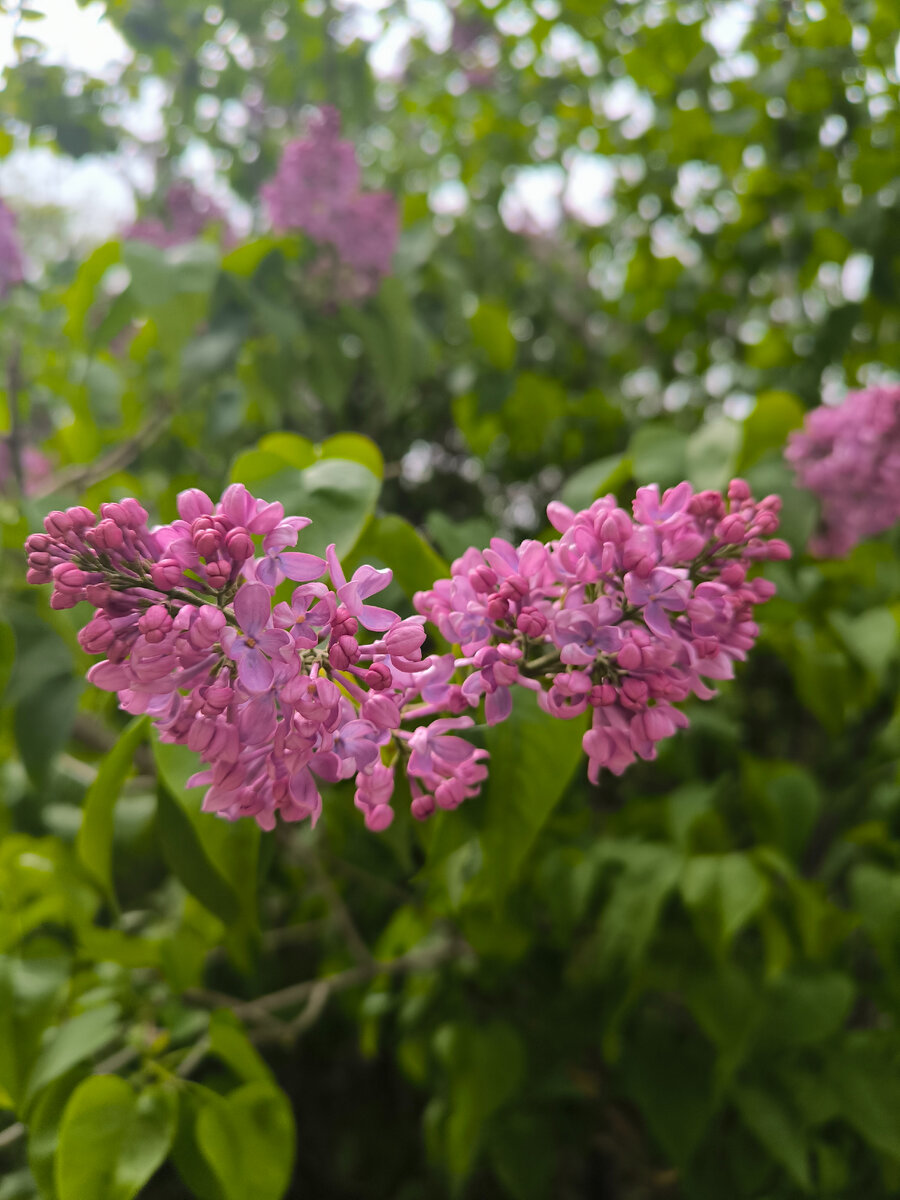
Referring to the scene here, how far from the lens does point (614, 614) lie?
47cm

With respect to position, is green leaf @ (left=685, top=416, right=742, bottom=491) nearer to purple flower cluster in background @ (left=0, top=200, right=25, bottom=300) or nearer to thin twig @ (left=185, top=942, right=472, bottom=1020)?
thin twig @ (left=185, top=942, right=472, bottom=1020)

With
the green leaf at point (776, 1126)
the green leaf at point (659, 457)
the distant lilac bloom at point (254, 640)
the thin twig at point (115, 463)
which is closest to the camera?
the distant lilac bloom at point (254, 640)

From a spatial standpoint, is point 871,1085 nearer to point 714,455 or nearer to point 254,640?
point 714,455

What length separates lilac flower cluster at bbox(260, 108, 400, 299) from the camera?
141 cm

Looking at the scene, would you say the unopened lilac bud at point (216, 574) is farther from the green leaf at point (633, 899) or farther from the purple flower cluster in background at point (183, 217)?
the purple flower cluster in background at point (183, 217)

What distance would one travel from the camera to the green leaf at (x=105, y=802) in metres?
0.59

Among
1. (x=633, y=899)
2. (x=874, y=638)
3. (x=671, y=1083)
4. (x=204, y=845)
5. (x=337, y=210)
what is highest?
(x=337, y=210)

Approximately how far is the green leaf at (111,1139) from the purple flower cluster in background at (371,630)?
30 cm

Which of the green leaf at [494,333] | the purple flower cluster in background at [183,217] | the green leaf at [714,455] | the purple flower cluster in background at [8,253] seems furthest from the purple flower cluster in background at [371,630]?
the purple flower cluster in background at [183,217]

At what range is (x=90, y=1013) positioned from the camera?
0.72 meters

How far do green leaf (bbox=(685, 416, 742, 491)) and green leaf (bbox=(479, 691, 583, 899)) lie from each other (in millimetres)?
282

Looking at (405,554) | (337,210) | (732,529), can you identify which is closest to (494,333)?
(337,210)

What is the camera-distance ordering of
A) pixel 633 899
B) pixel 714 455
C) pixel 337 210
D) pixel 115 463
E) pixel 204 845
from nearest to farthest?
pixel 204 845 → pixel 714 455 → pixel 633 899 → pixel 115 463 → pixel 337 210

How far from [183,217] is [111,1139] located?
5.40 ft
